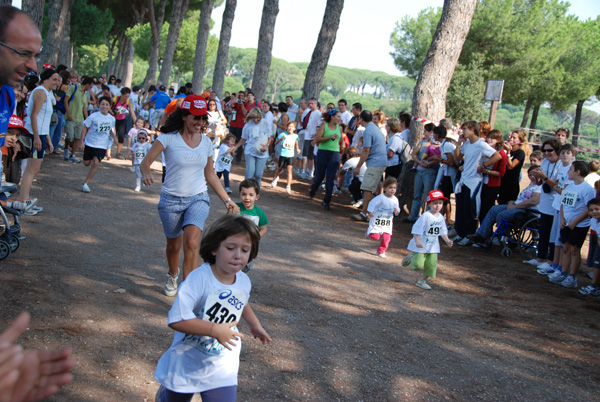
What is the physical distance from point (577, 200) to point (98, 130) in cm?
853

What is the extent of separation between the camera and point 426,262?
786 centimetres

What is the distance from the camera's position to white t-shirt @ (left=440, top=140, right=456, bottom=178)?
37.2 feet

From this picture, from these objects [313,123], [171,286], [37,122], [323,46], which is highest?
[323,46]

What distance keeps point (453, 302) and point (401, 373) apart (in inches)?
107

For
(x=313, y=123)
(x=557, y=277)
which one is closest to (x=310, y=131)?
(x=313, y=123)

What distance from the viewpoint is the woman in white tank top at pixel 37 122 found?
8.59 meters

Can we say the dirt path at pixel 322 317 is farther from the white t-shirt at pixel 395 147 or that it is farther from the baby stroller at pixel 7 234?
the white t-shirt at pixel 395 147

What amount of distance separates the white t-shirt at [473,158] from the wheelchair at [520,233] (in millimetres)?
952

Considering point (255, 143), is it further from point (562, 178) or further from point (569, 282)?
point (569, 282)

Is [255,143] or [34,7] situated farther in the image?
[34,7]

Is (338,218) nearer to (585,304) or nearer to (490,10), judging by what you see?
(585,304)

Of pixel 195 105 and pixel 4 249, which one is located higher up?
pixel 195 105

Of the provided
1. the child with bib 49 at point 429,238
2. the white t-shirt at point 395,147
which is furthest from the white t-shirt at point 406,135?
the child with bib 49 at point 429,238

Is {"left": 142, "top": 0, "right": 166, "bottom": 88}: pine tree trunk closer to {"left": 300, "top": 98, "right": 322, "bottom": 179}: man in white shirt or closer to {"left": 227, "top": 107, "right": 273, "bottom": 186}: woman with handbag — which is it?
{"left": 300, "top": 98, "right": 322, "bottom": 179}: man in white shirt
